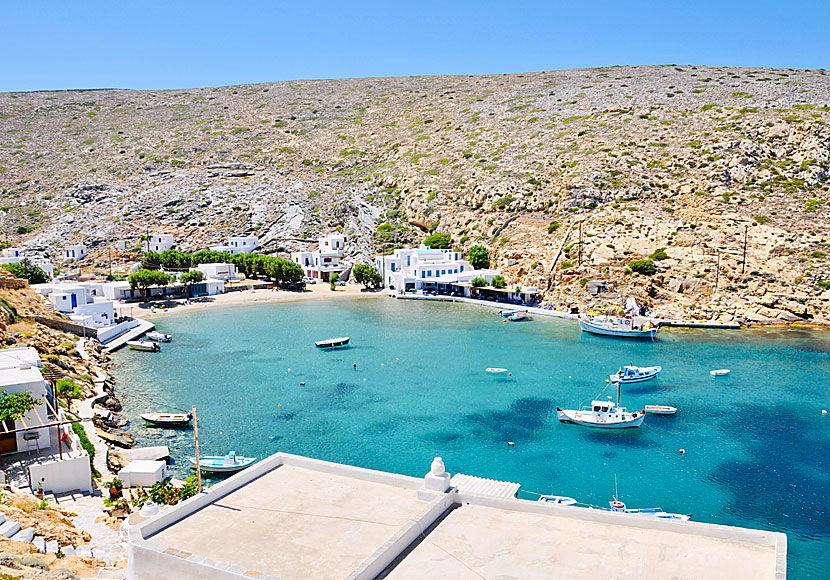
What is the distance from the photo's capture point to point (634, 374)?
4666cm

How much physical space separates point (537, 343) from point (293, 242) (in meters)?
60.0

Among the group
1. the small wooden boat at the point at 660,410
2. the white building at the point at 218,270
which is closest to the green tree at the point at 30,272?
the white building at the point at 218,270

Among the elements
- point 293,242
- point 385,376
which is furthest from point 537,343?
point 293,242

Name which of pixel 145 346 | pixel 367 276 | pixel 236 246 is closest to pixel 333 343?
pixel 145 346

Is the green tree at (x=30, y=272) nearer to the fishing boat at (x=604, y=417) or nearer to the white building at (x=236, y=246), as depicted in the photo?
the white building at (x=236, y=246)

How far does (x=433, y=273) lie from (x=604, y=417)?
52.6 m

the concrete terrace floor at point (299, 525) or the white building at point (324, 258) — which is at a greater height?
the white building at point (324, 258)

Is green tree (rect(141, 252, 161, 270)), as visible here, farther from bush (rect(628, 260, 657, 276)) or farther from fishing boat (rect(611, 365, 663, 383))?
fishing boat (rect(611, 365, 663, 383))

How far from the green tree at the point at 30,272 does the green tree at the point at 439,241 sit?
5459 cm

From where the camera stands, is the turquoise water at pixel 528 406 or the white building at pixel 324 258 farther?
the white building at pixel 324 258

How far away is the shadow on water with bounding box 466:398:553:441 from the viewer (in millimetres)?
36438

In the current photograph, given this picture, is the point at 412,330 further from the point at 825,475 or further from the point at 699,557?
the point at 699,557

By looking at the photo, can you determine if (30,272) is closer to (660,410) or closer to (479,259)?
(479,259)

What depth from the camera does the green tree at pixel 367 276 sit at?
92.9 m
